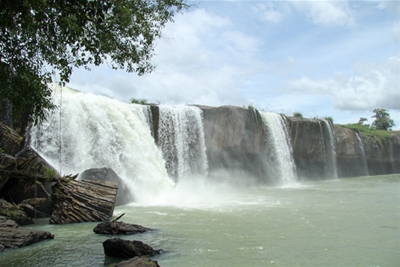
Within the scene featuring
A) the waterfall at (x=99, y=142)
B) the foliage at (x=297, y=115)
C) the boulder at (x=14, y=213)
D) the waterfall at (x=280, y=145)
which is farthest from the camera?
the foliage at (x=297, y=115)

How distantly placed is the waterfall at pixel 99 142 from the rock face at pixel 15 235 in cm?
723

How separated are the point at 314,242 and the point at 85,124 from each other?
39.6 feet

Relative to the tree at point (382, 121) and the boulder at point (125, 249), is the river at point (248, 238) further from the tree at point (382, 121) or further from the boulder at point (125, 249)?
the tree at point (382, 121)

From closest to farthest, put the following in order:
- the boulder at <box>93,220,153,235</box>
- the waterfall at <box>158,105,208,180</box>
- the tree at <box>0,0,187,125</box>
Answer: the tree at <box>0,0,187,125</box> → the boulder at <box>93,220,153,235</box> → the waterfall at <box>158,105,208,180</box>

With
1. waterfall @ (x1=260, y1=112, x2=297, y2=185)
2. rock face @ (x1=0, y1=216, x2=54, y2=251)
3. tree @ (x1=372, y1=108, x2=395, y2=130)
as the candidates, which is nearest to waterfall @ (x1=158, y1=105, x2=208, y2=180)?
waterfall @ (x1=260, y1=112, x2=297, y2=185)

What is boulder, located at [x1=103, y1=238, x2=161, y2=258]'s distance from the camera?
655cm

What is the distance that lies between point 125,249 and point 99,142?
36.3ft

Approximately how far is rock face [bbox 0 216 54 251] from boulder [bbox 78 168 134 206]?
199 inches

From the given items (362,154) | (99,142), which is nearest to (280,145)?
(362,154)

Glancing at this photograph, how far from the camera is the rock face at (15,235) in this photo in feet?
24.5

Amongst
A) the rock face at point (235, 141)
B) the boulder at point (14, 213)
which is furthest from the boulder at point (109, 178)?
the rock face at point (235, 141)

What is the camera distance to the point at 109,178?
13.6 metres

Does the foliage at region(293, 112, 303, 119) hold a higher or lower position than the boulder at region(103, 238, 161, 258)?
higher

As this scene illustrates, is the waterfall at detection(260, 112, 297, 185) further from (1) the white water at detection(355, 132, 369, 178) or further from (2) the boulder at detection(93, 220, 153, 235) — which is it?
(2) the boulder at detection(93, 220, 153, 235)
